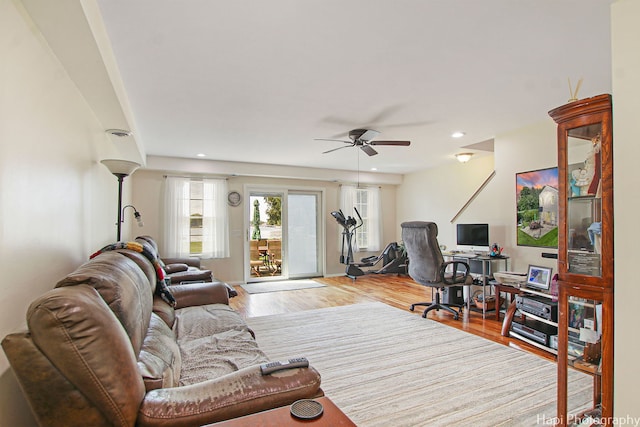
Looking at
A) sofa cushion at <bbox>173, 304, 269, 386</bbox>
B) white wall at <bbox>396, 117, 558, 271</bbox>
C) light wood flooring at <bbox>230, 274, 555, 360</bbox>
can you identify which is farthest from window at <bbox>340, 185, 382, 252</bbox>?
sofa cushion at <bbox>173, 304, 269, 386</bbox>

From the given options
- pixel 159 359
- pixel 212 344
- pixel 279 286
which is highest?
pixel 159 359

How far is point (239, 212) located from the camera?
6.71 meters

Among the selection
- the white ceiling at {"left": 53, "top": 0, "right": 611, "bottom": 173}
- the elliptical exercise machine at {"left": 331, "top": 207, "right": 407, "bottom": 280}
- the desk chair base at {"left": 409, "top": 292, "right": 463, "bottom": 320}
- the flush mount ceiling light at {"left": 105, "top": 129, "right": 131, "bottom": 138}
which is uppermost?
the white ceiling at {"left": 53, "top": 0, "right": 611, "bottom": 173}

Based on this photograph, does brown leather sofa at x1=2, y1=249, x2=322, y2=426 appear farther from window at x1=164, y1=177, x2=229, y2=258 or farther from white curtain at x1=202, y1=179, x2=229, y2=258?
white curtain at x1=202, y1=179, x2=229, y2=258

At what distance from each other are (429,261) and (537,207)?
54.6 inches

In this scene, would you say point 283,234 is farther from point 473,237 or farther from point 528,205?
point 528,205

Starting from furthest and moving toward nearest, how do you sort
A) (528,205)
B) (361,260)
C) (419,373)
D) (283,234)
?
1. (361,260)
2. (283,234)
3. (528,205)
4. (419,373)

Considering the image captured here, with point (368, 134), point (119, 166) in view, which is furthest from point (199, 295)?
point (368, 134)

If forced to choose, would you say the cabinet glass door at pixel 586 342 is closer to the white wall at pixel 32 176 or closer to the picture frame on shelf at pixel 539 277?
the picture frame on shelf at pixel 539 277

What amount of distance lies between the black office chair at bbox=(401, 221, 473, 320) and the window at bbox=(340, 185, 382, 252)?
3.29 metres

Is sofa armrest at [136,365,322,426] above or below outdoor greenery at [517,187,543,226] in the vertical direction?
below

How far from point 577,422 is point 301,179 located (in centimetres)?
598

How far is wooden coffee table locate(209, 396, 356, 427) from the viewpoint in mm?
1012

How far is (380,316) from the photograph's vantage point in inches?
169
